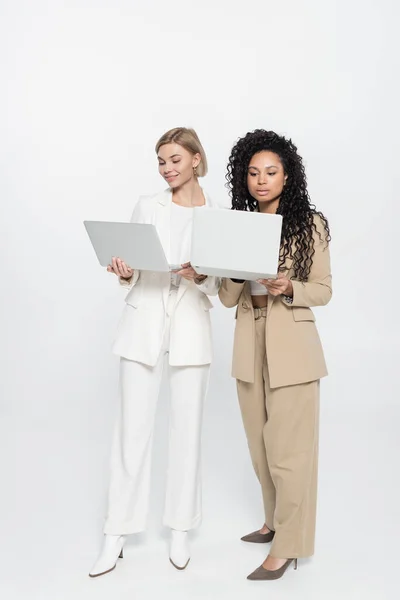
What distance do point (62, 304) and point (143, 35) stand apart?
2.33m

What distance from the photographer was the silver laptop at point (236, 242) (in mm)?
2996

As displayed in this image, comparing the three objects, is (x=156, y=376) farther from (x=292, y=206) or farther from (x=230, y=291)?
(x=292, y=206)

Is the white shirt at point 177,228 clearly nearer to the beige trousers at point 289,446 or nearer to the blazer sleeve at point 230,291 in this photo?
the blazer sleeve at point 230,291

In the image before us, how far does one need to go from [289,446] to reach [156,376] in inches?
27.3

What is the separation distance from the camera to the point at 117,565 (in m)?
3.55

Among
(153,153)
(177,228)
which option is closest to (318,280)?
(177,228)

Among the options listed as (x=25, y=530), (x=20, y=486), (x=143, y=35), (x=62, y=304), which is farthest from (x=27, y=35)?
(x=25, y=530)

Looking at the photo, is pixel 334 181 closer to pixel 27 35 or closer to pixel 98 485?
pixel 27 35

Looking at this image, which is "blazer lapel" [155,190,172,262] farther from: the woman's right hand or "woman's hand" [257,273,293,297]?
"woman's hand" [257,273,293,297]

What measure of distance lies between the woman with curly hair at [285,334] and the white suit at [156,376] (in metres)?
0.20

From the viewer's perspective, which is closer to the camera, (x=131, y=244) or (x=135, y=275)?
(x=131, y=244)

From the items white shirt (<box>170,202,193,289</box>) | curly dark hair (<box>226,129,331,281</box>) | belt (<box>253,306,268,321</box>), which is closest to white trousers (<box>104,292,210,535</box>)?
white shirt (<box>170,202,193,289</box>)

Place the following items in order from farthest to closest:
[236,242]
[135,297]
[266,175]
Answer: [135,297], [266,175], [236,242]

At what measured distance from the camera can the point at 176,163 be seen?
11.4 ft
